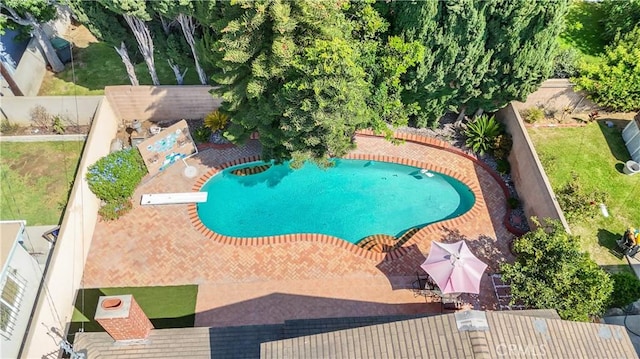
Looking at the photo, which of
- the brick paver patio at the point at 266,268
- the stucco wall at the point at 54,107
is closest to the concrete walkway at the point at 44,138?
the stucco wall at the point at 54,107

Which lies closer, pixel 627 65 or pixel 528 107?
pixel 627 65

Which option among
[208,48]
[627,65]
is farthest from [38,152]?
[627,65]

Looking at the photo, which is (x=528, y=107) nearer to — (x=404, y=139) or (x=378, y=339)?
(x=404, y=139)

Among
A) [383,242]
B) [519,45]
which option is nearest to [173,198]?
[383,242]

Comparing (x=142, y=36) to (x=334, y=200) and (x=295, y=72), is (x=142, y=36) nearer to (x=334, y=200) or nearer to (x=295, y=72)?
(x=295, y=72)

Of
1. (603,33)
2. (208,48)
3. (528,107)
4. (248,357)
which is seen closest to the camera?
(248,357)

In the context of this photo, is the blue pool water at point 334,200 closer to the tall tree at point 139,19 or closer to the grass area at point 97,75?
the tall tree at point 139,19
